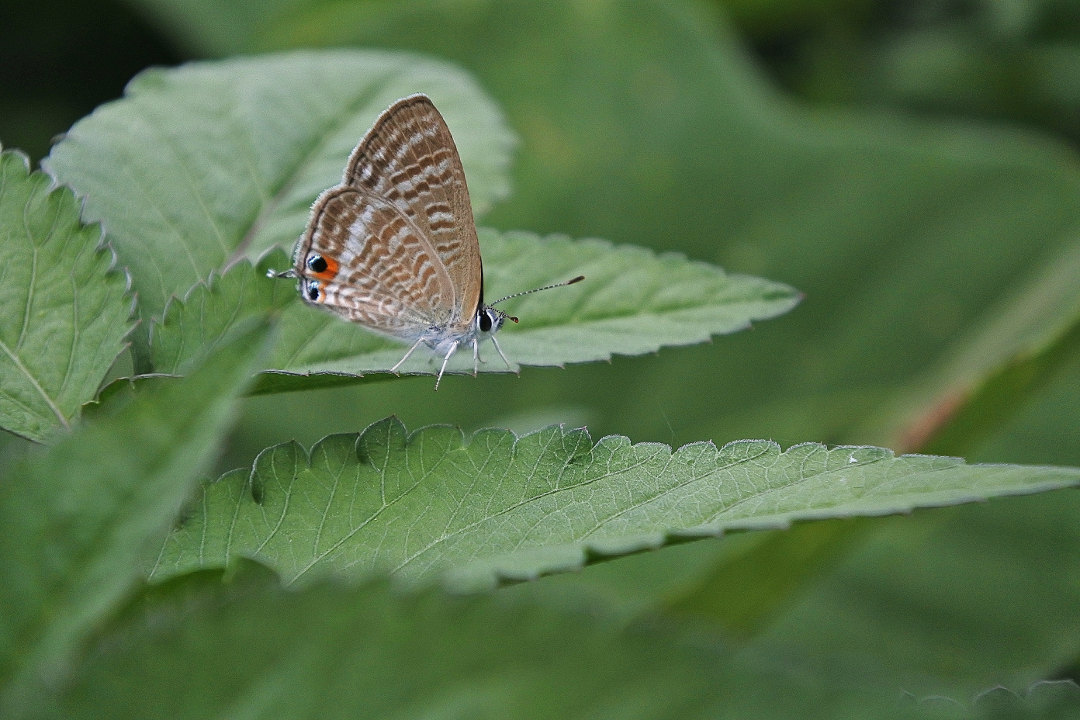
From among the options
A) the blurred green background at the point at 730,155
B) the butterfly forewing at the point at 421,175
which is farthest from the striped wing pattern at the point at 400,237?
the blurred green background at the point at 730,155

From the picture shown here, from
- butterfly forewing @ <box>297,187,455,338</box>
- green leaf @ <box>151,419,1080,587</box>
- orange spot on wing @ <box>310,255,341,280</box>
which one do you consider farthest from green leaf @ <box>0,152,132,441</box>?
orange spot on wing @ <box>310,255,341,280</box>

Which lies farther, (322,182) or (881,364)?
(881,364)

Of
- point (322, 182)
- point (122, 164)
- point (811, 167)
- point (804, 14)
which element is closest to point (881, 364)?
point (811, 167)

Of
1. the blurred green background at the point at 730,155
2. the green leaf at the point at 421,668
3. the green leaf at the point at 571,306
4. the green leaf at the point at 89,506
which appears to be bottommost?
the blurred green background at the point at 730,155

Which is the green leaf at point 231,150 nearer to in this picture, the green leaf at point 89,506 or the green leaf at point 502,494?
the green leaf at point 502,494

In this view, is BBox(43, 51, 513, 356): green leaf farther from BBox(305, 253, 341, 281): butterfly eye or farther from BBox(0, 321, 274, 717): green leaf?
BBox(0, 321, 274, 717): green leaf

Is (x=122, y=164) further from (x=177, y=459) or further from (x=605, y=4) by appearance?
(x=605, y=4)
